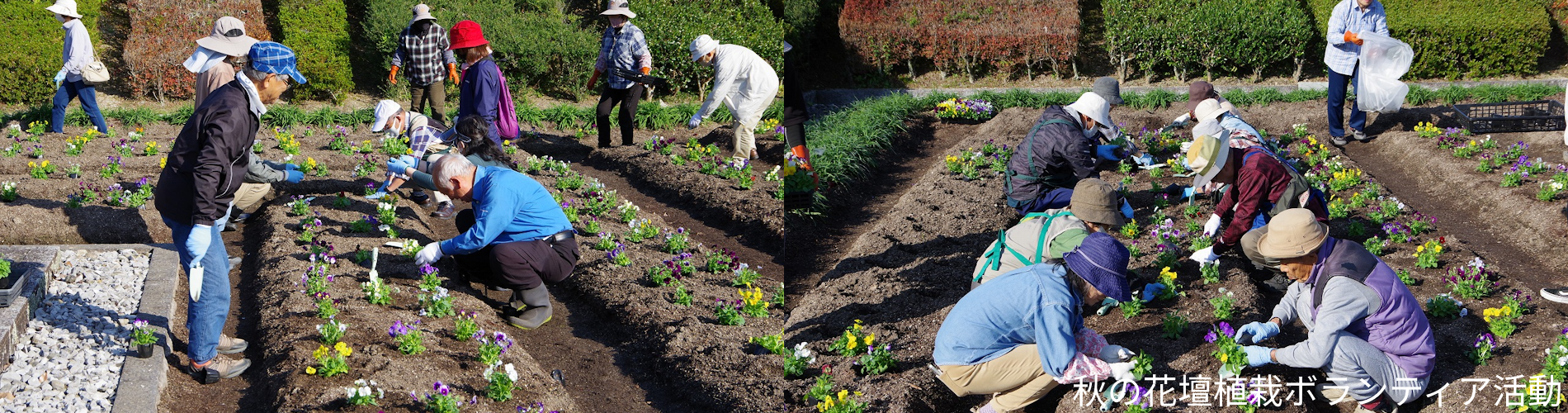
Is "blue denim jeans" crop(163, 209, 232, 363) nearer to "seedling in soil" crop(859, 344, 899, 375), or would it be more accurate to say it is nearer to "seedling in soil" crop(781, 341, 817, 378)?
"seedling in soil" crop(781, 341, 817, 378)

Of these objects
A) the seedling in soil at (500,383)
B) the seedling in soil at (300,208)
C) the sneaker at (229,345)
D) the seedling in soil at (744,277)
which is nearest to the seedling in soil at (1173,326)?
the seedling in soil at (744,277)

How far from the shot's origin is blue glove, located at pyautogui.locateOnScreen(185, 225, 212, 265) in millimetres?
4305

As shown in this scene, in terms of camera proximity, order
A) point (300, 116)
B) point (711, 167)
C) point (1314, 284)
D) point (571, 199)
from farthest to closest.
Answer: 1. point (300, 116)
2. point (711, 167)
3. point (571, 199)
4. point (1314, 284)

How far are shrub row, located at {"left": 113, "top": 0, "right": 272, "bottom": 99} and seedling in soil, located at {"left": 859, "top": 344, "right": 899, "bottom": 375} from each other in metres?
9.01

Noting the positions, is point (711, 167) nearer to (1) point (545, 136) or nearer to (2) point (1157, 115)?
(1) point (545, 136)

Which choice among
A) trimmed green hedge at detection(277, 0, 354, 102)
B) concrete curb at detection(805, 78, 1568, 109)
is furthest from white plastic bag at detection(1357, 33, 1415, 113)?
trimmed green hedge at detection(277, 0, 354, 102)

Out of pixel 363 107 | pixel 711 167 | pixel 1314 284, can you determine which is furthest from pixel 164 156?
pixel 1314 284

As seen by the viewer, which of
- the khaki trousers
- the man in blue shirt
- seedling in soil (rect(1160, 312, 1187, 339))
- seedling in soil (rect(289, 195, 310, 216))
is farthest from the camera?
the man in blue shirt

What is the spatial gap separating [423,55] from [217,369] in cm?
458

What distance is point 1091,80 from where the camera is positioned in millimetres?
12602

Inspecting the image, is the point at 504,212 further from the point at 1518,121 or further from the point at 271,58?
the point at 1518,121

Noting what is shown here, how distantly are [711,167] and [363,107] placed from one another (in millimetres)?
5116

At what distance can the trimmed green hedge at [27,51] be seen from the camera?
10.2 metres

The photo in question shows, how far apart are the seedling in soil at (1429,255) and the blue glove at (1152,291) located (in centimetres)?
166
